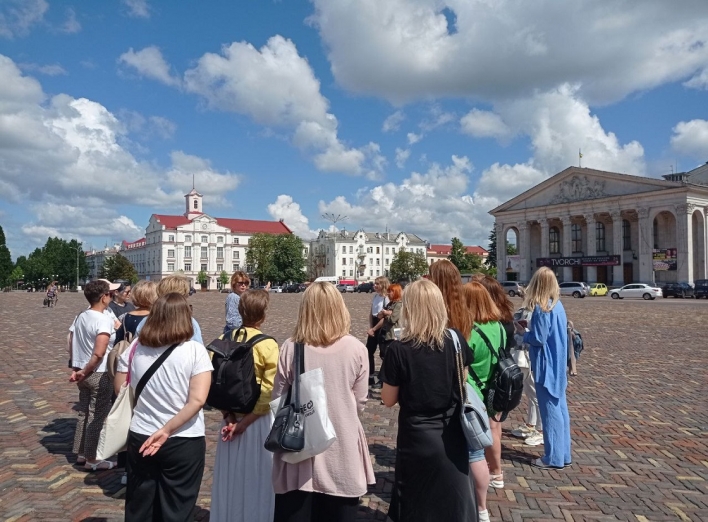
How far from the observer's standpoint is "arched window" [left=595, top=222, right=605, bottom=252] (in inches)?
2849

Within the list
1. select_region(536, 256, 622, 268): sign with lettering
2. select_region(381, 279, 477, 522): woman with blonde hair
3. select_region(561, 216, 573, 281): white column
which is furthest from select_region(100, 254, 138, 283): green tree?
select_region(381, 279, 477, 522): woman with blonde hair

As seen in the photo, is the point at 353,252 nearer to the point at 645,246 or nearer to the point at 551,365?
the point at 645,246

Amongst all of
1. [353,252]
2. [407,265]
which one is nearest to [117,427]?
[407,265]

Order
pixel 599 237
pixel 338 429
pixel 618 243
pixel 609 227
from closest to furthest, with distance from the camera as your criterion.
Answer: pixel 338 429
pixel 618 243
pixel 609 227
pixel 599 237

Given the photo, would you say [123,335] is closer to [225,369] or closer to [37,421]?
[225,369]

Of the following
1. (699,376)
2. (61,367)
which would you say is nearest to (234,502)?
(61,367)

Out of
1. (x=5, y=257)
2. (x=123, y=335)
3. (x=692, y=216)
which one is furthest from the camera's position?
(x=5, y=257)

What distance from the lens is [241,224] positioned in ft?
447

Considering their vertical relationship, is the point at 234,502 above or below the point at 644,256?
below

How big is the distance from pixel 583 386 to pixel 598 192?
67.9m

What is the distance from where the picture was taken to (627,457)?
229 inches

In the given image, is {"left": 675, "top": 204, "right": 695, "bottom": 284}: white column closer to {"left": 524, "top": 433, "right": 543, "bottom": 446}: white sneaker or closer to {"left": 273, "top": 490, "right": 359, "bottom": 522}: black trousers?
{"left": 524, "top": 433, "right": 543, "bottom": 446}: white sneaker

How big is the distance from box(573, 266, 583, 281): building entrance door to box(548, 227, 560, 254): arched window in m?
4.72

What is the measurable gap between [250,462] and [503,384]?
6.35ft
